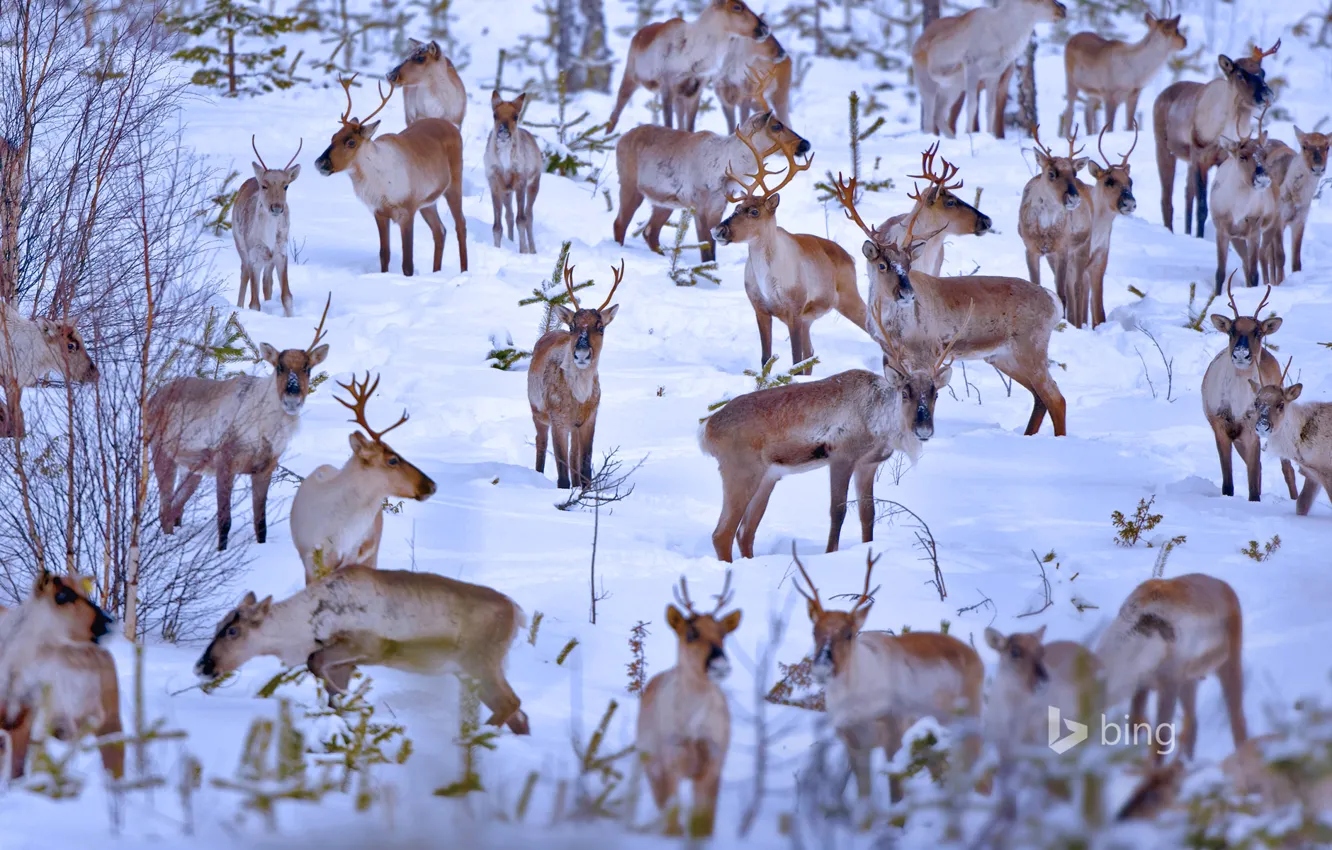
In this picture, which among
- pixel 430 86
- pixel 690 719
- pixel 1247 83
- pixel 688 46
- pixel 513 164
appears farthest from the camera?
pixel 688 46

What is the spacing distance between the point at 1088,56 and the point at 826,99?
3.76m

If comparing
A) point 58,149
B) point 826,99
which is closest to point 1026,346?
point 58,149

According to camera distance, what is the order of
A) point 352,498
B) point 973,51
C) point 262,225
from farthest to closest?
1. point 973,51
2. point 262,225
3. point 352,498

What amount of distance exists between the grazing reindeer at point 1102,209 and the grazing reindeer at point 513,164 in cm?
484

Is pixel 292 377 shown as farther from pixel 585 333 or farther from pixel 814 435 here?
pixel 814 435

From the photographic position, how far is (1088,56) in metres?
16.9

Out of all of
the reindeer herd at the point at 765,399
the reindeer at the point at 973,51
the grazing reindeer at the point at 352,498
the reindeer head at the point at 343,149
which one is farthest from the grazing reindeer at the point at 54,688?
the reindeer at the point at 973,51

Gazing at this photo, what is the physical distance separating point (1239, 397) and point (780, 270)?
369 centimetres

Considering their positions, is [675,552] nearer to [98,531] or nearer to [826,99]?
[98,531]

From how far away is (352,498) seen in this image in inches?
280

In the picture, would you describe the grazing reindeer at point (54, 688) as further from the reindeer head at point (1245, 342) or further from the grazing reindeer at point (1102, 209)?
the grazing reindeer at point (1102, 209)

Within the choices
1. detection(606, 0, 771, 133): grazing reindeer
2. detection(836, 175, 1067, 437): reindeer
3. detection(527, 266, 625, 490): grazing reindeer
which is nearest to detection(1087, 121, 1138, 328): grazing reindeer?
detection(836, 175, 1067, 437): reindeer

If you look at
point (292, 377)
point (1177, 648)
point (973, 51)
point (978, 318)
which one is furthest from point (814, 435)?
point (973, 51)

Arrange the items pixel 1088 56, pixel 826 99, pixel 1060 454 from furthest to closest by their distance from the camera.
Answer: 1. pixel 826 99
2. pixel 1088 56
3. pixel 1060 454
